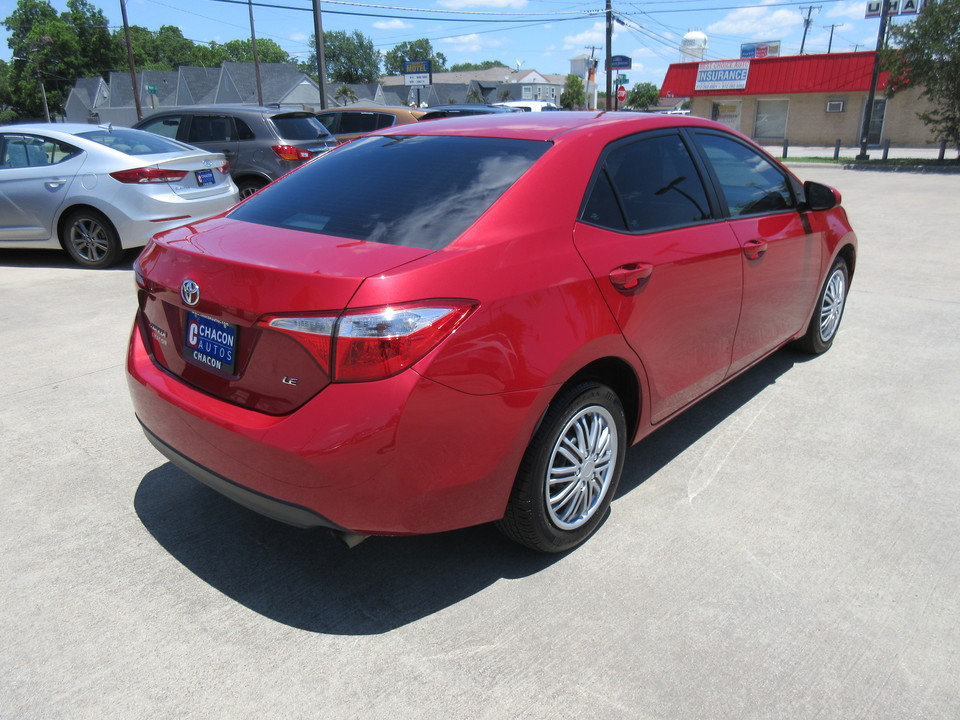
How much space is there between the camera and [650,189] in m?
3.28

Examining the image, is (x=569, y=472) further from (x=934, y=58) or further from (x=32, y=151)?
(x=934, y=58)

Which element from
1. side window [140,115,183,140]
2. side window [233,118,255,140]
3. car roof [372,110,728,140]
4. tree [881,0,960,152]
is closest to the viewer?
car roof [372,110,728,140]

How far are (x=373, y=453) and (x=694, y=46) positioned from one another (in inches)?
2843

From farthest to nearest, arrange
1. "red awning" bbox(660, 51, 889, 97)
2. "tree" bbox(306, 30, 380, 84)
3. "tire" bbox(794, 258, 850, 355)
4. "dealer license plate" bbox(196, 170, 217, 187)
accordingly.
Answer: "tree" bbox(306, 30, 380, 84) < "red awning" bbox(660, 51, 889, 97) < "dealer license plate" bbox(196, 170, 217, 187) < "tire" bbox(794, 258, 850, 355)

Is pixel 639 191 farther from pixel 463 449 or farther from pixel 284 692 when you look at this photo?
pixel 284 692

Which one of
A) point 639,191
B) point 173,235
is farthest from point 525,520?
point 173,235

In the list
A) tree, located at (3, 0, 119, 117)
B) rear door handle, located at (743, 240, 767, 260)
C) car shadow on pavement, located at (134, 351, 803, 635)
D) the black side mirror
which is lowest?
car shadow on pavement, located at (134, 351, 803, 635)

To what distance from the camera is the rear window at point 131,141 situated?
8.05 metres

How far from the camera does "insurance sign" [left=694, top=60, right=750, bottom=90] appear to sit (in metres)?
43.0

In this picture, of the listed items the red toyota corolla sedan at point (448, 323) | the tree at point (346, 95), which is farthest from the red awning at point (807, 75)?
the red toyota corolla sedan at point (448, 323)

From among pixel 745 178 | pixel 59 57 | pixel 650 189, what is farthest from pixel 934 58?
pixel 59 57

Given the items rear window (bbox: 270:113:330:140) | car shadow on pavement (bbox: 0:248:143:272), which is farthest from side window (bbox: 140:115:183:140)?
car shadow on pavement (bbox: 0:248:143:272)

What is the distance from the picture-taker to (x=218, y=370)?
8.36ft

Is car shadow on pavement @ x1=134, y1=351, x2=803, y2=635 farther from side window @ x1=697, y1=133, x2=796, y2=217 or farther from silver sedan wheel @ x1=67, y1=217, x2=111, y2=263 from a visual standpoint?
silver sedan wheel @ x1=67, y1=217, x2=111, y2=263
